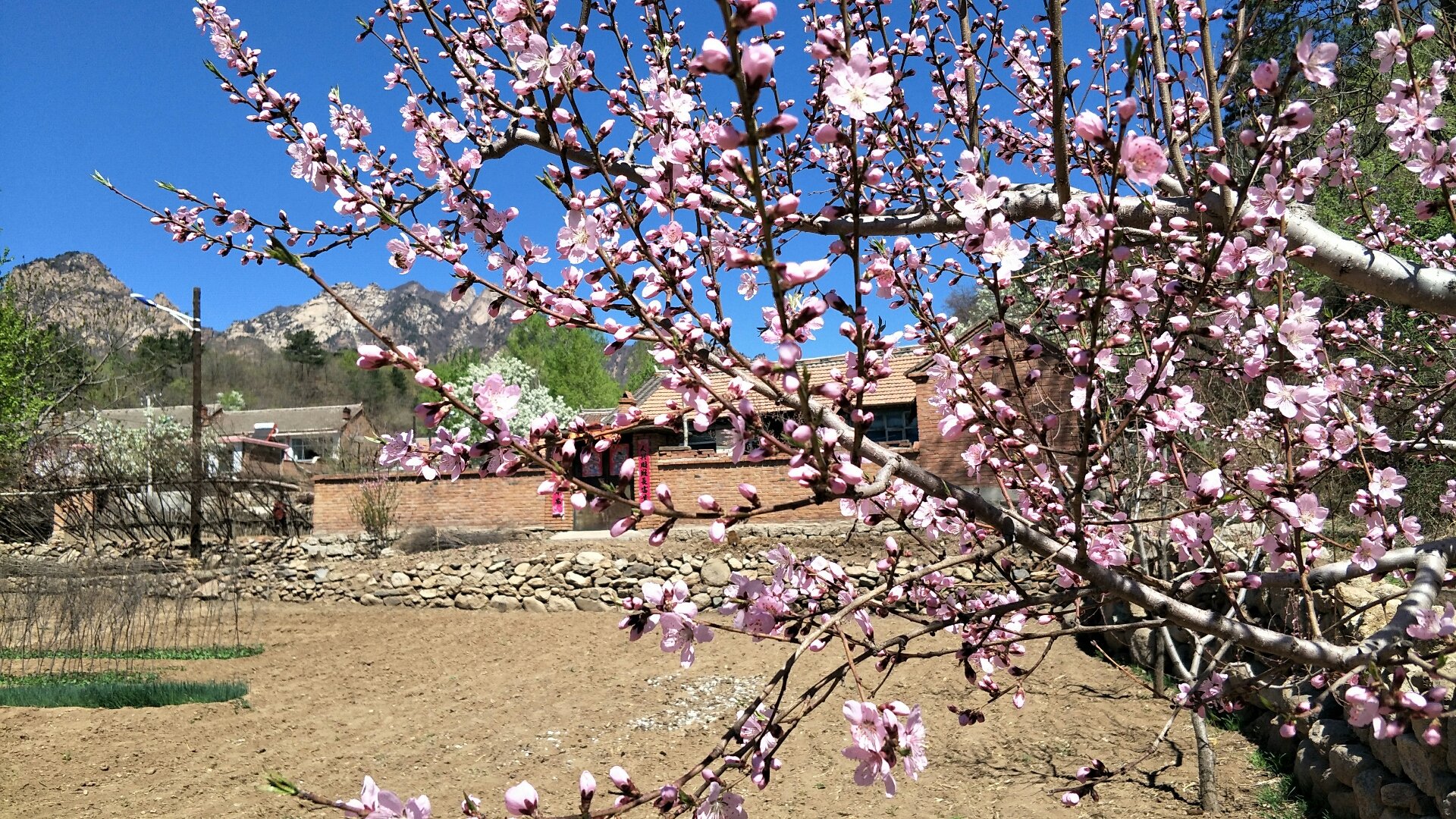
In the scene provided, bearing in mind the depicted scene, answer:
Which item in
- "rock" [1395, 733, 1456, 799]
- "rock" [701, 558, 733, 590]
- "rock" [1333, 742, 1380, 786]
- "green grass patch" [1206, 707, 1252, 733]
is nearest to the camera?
"rock" [1395, 733, 1456, 799]

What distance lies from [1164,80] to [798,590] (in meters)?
1.71

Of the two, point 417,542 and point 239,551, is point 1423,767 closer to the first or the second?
point 417,542

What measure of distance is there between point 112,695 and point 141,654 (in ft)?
9.79

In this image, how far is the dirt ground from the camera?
4.75 meters

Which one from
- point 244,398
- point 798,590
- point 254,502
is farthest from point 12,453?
point 244,398

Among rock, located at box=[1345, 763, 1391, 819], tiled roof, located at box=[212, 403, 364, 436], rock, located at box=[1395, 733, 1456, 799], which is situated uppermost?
tiled roof, located at box=[212, 403, 364, 436]

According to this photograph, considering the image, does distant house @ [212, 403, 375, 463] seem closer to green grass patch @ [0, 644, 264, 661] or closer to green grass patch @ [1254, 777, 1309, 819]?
green grass patch @ [0, 644, 264, 661]

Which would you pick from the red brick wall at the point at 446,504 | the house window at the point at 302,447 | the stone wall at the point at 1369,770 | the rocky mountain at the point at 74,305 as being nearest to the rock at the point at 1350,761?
the stone wall at the point at 1369,770

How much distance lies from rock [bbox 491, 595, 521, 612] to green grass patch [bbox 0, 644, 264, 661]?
342 centimetres

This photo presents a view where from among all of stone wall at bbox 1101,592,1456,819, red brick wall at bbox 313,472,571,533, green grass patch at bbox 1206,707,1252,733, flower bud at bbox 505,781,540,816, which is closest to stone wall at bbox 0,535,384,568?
red brick wall at bbox 313,472,571,533

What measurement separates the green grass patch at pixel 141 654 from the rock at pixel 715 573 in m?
5.84

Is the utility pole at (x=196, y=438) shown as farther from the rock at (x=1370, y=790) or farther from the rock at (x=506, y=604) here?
the rock at (x=1370, y=790)

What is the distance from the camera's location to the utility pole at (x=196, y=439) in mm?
15516

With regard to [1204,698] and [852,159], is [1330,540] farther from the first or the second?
[852,159]
